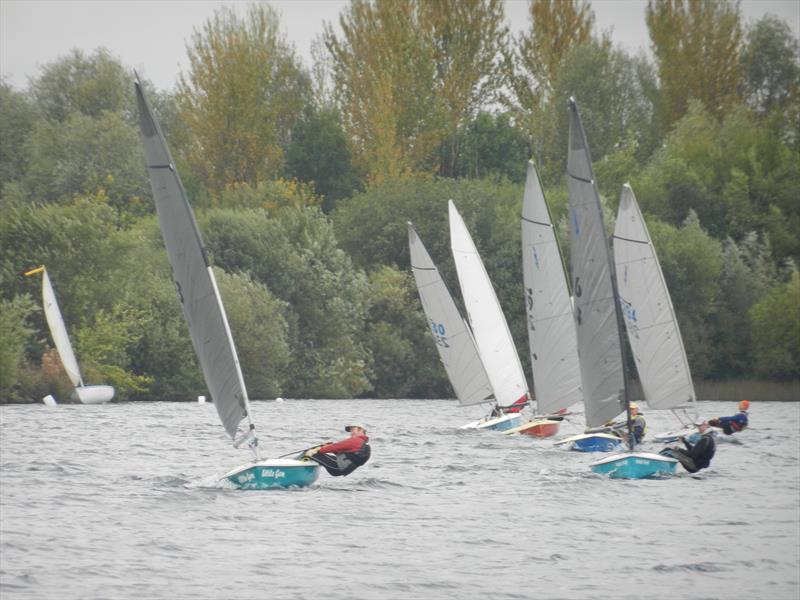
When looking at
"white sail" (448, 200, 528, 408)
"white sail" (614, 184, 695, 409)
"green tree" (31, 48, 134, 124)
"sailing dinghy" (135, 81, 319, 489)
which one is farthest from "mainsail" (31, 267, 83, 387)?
"sailing dinghy" (135, 81, 319, 489)

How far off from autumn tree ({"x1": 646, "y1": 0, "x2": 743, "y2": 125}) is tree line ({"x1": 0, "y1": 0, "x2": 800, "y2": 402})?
0.49 ft

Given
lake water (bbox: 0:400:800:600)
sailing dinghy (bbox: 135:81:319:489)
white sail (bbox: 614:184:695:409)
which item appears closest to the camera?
lake water (bbox: 0:400:800:600)

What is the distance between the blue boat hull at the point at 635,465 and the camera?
33.7 m

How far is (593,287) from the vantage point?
114 feet

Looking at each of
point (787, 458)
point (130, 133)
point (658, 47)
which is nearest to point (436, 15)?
point (658, 47)

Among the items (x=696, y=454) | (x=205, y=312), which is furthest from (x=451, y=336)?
(x=205, y=312)

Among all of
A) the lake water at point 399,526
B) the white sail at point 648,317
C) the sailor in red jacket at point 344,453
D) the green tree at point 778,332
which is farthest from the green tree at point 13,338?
the sailor in red jacket at point 344,453

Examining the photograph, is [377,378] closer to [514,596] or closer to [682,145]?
[682,145]

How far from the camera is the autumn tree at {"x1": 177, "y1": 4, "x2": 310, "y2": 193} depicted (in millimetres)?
A: 97000

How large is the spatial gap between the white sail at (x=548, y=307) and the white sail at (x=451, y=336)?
4.58m

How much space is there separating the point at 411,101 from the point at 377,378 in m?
23.4

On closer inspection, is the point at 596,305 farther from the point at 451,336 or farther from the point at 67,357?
the point at 67,357

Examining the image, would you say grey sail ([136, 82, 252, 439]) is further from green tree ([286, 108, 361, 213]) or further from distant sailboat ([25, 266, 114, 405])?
green tree ([286, 108, 361, 213])

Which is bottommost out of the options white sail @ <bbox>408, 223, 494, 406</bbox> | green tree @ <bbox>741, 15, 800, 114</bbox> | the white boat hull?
the white boat hull
